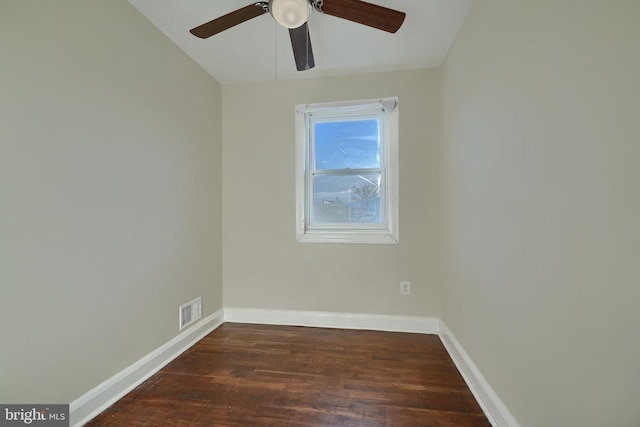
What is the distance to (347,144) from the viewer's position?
262 centimetres

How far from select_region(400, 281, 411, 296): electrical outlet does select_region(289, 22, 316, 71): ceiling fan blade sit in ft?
6.36

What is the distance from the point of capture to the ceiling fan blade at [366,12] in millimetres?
1354

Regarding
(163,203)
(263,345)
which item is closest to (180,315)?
(263,345)

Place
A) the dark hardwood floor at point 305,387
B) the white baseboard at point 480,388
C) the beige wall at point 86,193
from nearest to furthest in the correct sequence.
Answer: the beige wall at point 86,193 → the white baseboard at point 480,388 → the dark hardwood floor at point 305,387

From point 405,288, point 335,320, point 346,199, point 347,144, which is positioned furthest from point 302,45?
point 335,320

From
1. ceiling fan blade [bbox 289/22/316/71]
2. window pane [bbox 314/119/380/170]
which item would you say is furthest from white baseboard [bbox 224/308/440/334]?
ceiling fan blade [bbox 289/22/316/71]

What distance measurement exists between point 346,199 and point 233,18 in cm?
Result: 166

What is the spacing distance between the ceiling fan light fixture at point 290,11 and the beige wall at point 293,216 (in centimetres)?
109

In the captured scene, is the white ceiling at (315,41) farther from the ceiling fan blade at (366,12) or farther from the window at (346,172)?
the window at (346,172)

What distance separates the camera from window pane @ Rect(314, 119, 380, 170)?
2.57m

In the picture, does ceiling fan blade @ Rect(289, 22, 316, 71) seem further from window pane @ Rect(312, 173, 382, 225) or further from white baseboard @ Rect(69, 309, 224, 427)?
white baseboard @ Rect(69, 309, 224, 427)

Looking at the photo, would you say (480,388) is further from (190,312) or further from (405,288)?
(190,312)

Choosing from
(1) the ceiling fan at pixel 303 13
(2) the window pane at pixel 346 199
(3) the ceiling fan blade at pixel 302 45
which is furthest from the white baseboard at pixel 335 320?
(1) the ceiling fan at pixel 303 13

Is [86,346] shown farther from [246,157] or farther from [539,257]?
[539,257]
